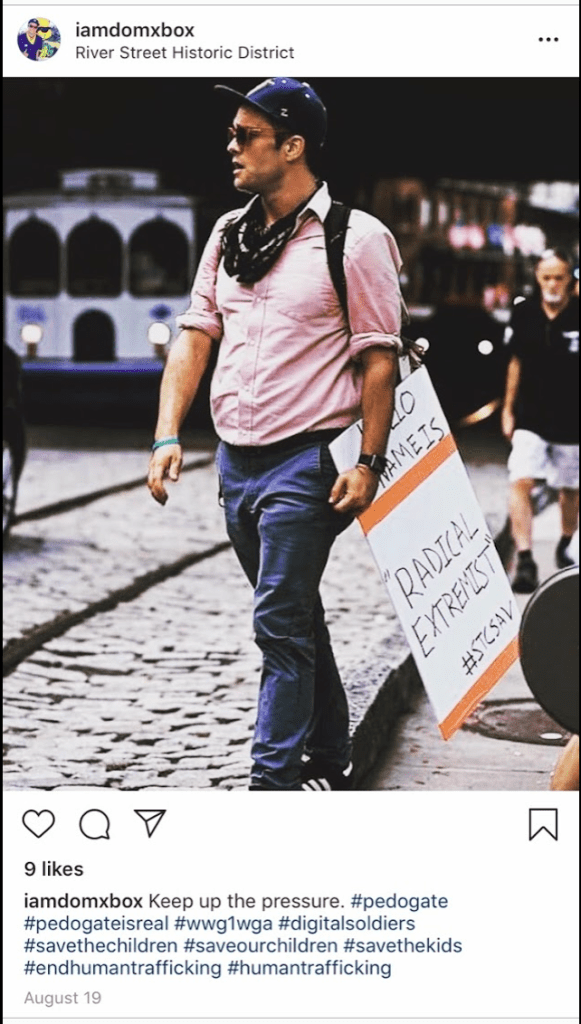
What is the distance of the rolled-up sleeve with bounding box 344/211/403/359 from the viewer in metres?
3.52

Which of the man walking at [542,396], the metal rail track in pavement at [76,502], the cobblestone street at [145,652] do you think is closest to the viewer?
the cobblestone street at [145,652]

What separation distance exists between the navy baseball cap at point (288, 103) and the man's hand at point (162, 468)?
2.39 feet

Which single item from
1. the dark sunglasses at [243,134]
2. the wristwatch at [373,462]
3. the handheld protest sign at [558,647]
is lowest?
the handheld protest sign at [558,647]

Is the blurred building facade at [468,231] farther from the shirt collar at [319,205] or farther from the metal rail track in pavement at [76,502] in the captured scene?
the shirt collar at [319,205]

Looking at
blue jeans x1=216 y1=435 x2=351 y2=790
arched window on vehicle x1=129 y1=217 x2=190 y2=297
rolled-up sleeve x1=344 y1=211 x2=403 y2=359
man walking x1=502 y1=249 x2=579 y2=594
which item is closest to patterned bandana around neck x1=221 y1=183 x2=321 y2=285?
rolled-up sleeve x1=344 y1=211 x2=403 y2=359

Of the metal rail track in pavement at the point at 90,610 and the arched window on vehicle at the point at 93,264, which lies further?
the arched window on vehicle at the point at 93,264

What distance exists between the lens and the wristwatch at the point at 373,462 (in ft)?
11.6

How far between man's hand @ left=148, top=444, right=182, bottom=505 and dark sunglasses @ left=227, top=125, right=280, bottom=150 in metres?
0.66
